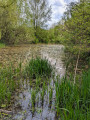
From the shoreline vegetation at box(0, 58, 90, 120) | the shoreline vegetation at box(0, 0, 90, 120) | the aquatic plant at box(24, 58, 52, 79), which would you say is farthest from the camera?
the aquatic plant at box(24, 58, 52, 79)

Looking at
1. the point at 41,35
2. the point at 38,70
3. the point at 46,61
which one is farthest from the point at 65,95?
the point at 41,35

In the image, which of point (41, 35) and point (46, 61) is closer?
point (46, 61)

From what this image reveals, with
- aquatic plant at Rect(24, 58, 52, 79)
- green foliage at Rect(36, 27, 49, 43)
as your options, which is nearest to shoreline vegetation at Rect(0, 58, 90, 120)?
aquatic plant at Rect(24, 58, 52, 79)

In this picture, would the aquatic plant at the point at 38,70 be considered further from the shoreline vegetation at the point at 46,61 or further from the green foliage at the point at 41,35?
the green foliage at the point at 41,35

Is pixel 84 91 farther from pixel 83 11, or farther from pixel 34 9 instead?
pixel 34 9

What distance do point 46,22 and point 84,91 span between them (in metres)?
26.6

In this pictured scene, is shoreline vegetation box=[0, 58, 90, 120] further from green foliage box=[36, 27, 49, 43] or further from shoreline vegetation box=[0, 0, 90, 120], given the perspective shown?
green foliage box=[36, 27, 49, 43]

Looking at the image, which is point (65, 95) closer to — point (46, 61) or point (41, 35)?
point (46, 61)

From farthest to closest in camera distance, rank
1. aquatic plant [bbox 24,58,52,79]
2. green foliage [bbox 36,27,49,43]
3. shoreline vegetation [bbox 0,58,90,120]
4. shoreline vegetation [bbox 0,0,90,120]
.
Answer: green foliage [bbox 36,27,49,43]
aquatic plant [bbox 24,58,52,79]
shoreline vegetation [bbox 0,0,90,120]
shoreline vegetation [bbox 0,58,90,120]

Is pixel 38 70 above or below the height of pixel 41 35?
below

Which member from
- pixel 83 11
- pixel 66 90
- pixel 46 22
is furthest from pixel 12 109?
pixel 46 22

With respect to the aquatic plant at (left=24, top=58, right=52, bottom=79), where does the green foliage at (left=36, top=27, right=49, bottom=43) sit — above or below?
above

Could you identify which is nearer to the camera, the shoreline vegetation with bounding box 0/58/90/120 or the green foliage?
the shoreline vegetation with bounding box 0/58/90/120

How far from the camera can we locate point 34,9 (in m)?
27.5
